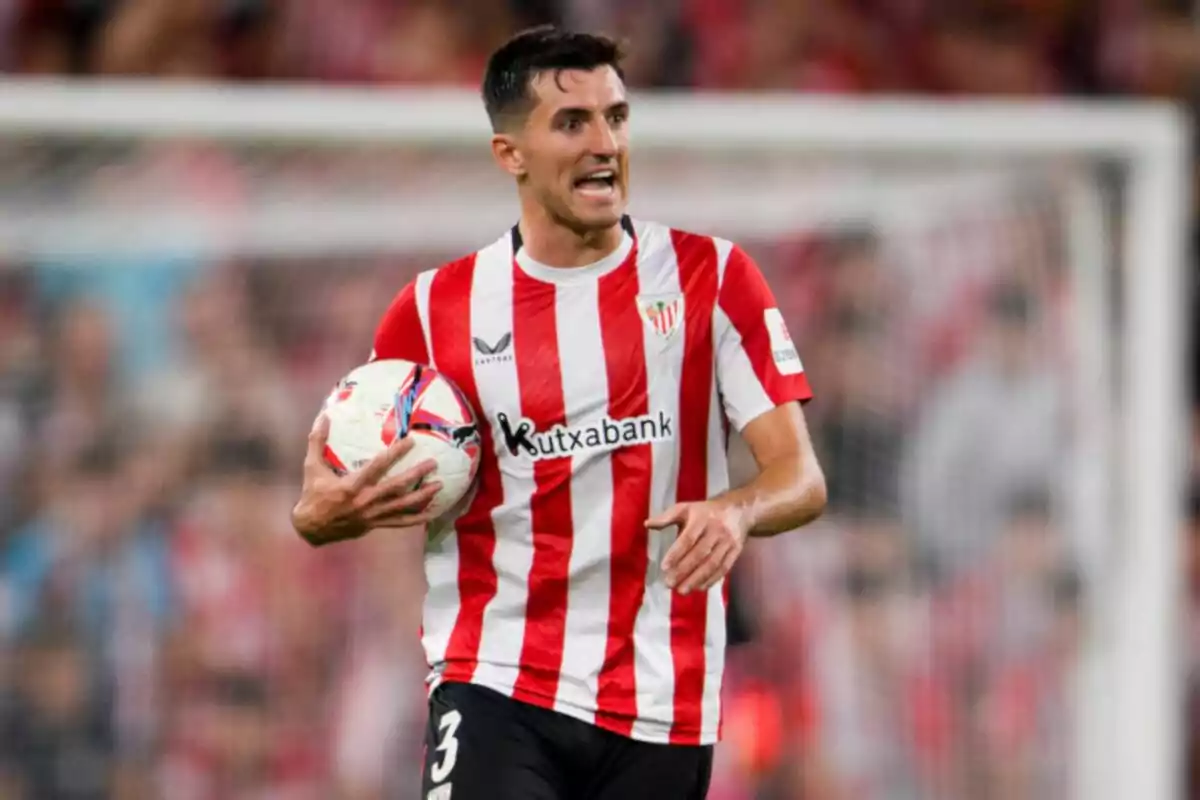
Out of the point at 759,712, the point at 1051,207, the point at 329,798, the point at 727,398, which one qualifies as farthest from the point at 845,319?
the point at 727,398

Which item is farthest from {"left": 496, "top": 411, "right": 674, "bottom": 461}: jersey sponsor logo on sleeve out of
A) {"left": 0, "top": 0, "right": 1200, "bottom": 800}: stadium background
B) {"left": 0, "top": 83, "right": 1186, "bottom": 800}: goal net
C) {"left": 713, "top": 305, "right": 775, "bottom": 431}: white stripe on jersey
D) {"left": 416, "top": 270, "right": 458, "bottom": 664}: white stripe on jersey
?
{"left": 0, "top": 83, "right": 1186, "bottom": 800}: goal net

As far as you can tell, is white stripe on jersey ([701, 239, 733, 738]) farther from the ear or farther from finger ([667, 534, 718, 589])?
finger ([667, 534, 718, 589])

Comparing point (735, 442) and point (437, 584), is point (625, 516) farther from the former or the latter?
point (735, 442)

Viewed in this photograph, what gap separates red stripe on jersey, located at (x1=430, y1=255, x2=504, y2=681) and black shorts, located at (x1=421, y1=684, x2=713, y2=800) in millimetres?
67

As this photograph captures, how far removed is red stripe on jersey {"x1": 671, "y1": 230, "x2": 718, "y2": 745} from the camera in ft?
11.5

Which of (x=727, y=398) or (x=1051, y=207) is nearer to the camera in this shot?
(x=727, y=398)

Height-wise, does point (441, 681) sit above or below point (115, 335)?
below

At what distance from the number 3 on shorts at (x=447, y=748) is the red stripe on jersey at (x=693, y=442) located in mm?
360

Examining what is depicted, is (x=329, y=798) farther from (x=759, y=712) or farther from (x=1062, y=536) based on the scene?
(x=1062, y=536)

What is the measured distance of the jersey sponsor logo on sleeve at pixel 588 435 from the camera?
3.49m

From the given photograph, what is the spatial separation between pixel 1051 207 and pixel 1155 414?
78 cm

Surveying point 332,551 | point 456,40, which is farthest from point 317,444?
point 456,40

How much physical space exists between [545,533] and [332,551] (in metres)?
2.78

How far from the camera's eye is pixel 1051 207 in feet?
22.1
